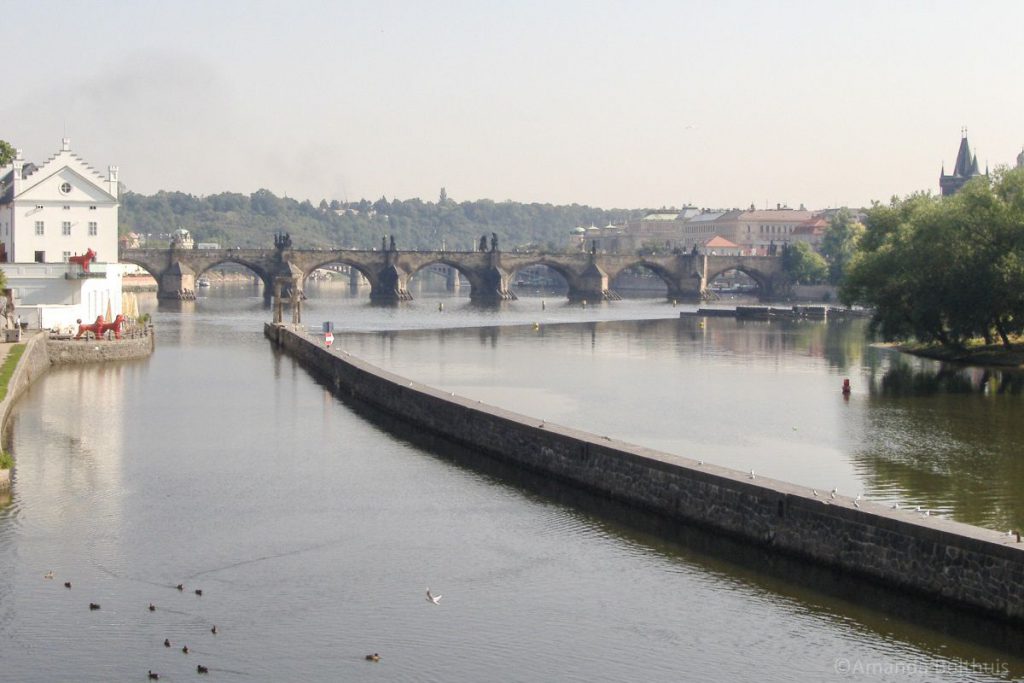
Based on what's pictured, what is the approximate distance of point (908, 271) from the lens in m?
75.9

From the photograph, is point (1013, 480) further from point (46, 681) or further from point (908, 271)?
point (908, 271)

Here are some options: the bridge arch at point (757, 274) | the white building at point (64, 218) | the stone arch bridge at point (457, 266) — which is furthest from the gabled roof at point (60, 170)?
the bridge arch at point (757, 274)

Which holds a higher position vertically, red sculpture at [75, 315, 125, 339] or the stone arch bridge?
the stone arch bridge

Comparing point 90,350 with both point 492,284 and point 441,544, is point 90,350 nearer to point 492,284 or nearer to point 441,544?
point 441,544

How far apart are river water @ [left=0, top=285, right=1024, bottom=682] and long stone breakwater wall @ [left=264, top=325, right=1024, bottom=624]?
503mm

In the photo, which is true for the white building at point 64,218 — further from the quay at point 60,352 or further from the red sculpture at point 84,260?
the quay at point 60,352

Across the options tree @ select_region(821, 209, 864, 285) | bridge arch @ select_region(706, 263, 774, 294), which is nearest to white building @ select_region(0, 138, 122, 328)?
tree @ select_region(821, 209, 864, 285)

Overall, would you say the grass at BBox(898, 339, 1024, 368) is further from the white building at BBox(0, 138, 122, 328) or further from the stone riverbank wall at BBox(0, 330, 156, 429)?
the white building at BBox(0, 138, 122, 328)

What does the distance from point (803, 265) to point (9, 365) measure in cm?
13922

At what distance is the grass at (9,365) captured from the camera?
4775 centimetres

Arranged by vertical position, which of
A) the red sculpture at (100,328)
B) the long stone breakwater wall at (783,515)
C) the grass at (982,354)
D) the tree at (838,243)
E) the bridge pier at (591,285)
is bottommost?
the long stone breakwater wall at (783,515)

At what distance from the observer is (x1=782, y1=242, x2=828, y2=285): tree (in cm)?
17962

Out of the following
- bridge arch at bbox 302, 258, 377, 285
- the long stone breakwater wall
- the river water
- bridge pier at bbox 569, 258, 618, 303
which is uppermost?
bridge arch at bbox 302, 258, 377, 285

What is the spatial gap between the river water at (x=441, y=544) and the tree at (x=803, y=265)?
385ft
